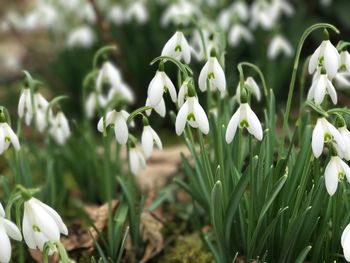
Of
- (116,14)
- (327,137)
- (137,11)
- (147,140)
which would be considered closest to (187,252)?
(147,140)

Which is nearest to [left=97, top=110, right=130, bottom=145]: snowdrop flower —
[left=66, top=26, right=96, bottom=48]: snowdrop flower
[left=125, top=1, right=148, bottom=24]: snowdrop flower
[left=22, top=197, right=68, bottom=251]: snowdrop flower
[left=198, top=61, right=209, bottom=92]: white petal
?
[left=198, top=61, right=209, bottom=92]: white petal

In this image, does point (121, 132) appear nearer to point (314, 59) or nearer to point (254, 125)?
point (254, 125)

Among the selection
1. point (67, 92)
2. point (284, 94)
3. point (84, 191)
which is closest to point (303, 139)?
point (84, 191)

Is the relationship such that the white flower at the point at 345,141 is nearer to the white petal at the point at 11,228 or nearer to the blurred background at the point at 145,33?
the white petal at the point at 11,228

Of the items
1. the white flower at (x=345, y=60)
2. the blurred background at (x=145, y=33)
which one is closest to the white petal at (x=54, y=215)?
the white flower at (x=345, y=60)

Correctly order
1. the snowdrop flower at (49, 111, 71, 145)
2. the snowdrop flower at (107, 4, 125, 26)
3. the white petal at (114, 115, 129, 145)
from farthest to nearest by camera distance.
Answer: the snowdrop flower at (107, 4, 125, 26), the snowdrop flower at (49, 111, 71, 145), the white petal at (114, 115, 129, 145)

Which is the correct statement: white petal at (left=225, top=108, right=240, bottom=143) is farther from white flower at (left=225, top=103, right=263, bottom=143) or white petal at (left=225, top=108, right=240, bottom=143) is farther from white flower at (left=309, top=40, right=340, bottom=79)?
white flower at (left=309, top=40, right=340, bottom=79)
